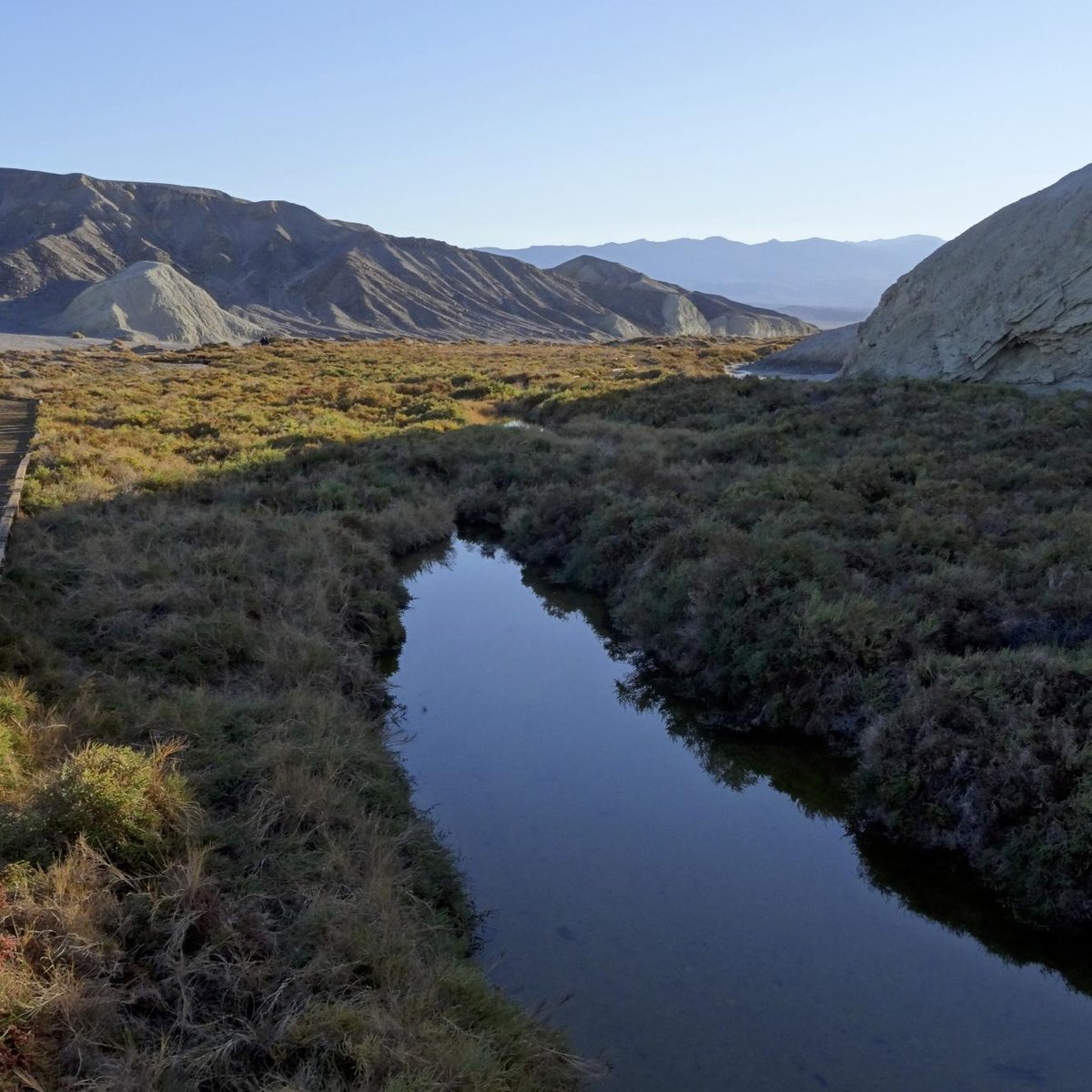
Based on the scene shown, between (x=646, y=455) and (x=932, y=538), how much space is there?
7.88m

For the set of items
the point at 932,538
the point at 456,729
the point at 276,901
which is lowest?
the point at 456,729

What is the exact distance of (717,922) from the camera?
21.4 feet

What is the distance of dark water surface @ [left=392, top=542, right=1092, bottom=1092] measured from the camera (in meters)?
5.38

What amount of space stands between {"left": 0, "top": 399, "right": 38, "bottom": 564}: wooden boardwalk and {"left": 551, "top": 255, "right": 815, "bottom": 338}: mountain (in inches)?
4187

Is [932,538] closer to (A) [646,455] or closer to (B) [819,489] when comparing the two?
(B) [819,489]

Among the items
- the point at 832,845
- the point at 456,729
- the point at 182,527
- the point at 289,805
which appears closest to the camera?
the point at 289,805

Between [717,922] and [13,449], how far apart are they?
56.0ft

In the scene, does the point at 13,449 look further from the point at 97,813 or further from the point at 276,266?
the point at 276,266

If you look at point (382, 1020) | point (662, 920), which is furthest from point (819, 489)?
point (382, 1020)

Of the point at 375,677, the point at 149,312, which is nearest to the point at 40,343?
the point at 149,312

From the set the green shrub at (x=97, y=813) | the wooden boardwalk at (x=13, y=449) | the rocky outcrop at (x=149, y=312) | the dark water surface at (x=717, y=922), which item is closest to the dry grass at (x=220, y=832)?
the green shrub at (x=97, y=813)

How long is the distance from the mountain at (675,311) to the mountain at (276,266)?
570cm

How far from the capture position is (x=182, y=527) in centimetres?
1316

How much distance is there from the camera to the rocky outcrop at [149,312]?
7819 centimetres
